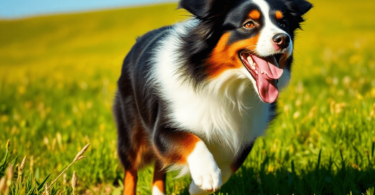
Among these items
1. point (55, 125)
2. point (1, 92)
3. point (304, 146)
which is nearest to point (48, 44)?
point (1, 92)

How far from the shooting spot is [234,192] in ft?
10.3

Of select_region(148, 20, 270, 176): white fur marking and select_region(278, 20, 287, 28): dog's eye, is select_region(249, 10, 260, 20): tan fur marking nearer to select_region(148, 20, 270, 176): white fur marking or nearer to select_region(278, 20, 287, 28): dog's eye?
select_region(278, 20, 287, 28): dog's eye

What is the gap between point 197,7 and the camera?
2.77 m

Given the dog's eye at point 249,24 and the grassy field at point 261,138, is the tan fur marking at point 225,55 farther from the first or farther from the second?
the grassy field at point 261,138

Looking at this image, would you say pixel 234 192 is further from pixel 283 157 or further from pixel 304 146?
pixel 304 146

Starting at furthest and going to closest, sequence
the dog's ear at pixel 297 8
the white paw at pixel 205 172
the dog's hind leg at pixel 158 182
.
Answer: the dog's hind leg at pixel 158 182 → the dog's ear at pixel 297 8 → the white paw at pixel 205 172

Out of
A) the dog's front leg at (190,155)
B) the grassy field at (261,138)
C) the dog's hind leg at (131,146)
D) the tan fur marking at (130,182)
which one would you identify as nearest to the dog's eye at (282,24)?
the grassy field at (261,138)

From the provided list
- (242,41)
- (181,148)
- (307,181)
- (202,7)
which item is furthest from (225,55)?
(307,181)

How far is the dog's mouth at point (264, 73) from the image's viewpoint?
8.73ft

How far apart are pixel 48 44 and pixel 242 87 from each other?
2917 cm

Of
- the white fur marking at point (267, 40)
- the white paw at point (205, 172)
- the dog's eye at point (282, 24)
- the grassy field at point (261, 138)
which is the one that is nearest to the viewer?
the white paw at point (205, 172)

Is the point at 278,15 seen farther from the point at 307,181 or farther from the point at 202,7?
the point at 307,181

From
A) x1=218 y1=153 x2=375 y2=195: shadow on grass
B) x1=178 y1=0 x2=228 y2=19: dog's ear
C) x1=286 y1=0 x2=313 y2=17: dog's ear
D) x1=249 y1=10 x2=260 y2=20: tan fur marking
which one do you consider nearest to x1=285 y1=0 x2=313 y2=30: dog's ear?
x1=286 y1=0 x2=313 y2=17: dog's ear

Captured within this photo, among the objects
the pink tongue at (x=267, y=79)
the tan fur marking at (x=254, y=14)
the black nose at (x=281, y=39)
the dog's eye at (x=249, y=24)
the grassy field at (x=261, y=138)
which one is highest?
the tan fur marking at (x=254, y=14)
